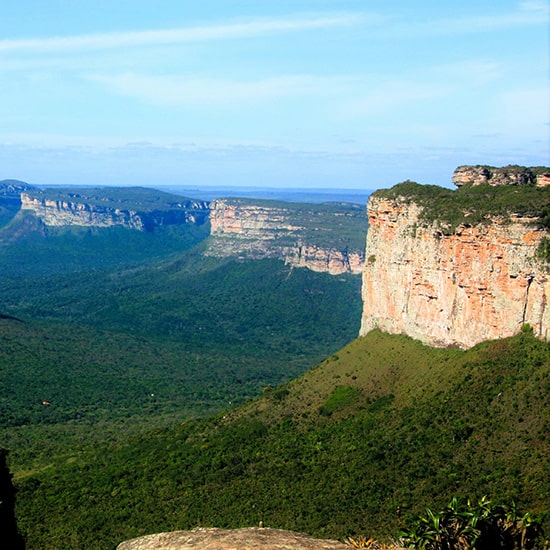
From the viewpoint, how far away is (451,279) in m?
42.3

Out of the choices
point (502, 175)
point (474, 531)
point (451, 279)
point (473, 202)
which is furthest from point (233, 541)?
point (502, 175)

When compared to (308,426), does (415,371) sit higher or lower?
higher

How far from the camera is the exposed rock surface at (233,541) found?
55.6 feet

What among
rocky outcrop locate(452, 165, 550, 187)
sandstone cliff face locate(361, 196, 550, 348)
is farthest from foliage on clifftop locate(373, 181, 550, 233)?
rocky outcrop locate(452, 165, 550, 187)

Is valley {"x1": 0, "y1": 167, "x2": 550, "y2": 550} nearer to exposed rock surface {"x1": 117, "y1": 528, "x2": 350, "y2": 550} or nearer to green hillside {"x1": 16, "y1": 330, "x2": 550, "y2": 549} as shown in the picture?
green hillside {"x1": 16, "y1": 330, "x2": 550, "y2": 549}

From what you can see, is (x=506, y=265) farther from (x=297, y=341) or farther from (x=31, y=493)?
(x=297, y=341)

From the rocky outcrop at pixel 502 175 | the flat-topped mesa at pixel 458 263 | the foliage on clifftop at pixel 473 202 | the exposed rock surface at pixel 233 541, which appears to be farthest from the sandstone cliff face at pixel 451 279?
the exposed rock surface at pixel 233 541

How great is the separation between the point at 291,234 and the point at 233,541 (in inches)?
4735

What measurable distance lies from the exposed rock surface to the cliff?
101 m

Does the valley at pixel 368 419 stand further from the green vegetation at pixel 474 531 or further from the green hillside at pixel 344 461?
the green vegetation at pixel 474 531

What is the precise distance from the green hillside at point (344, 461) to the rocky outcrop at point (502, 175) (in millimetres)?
11251

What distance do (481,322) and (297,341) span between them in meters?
65.2

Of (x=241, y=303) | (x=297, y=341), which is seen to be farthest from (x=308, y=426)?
(x=241, y=303)

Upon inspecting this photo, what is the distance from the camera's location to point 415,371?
4262 cm
